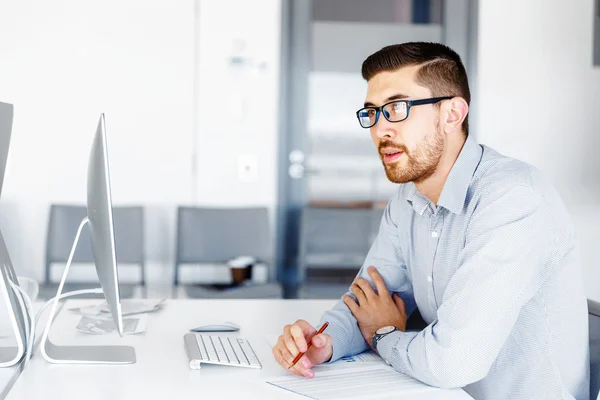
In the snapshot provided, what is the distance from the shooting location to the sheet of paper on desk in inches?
49.7

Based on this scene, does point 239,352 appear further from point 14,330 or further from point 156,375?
point 14,330

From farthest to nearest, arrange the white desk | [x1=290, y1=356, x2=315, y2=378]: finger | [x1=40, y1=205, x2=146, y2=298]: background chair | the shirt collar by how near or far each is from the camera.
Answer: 1. [x1=40, y1=205, x2=146, y2=298]: background chair
2. the shirt collar
3. [x1=290, y1=356, x2=315, y2=378]: finger
4. the white desk

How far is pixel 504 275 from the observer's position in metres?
1.35

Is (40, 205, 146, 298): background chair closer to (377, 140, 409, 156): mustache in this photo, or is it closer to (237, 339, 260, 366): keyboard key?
(237, 339, 260, 366): keyboard key

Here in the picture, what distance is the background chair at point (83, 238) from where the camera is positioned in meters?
3.85

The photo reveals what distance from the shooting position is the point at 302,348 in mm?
1376

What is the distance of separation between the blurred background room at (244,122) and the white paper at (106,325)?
6.33 ft

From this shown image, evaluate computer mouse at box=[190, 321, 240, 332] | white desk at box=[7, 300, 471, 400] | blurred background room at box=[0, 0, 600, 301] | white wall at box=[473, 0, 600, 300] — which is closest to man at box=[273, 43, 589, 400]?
white desk at box=[7, 300, 471, 400]

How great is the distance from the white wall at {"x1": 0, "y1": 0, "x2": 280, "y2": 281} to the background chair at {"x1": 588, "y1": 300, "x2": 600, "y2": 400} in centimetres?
274

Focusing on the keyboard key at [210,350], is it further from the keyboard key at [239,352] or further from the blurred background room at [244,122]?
the blurred background room at [244,122]

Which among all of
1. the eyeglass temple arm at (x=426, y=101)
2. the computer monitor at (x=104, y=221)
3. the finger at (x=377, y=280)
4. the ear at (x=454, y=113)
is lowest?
the finger at (x=377, y=280)

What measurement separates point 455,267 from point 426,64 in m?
0.49

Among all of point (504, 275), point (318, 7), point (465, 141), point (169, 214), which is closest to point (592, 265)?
point (318, 7)

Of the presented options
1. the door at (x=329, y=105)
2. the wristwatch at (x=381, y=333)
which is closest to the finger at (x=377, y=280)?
the wristwatch at (x=381, y=333)
